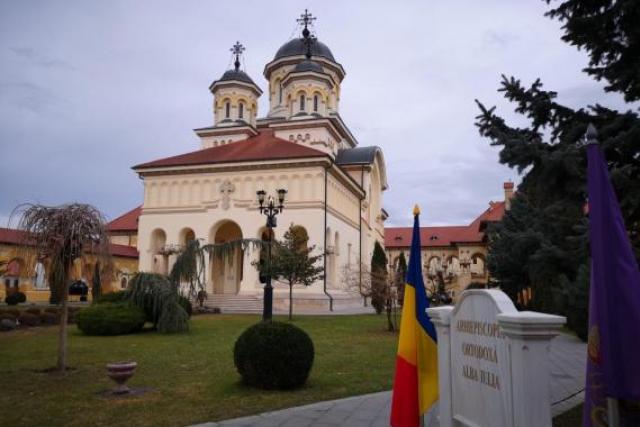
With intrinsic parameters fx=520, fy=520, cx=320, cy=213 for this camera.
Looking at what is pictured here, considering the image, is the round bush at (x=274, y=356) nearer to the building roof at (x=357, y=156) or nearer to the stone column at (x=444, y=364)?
the stone column at (x=444, y=364)

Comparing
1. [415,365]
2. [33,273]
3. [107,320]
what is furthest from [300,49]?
[415,365]

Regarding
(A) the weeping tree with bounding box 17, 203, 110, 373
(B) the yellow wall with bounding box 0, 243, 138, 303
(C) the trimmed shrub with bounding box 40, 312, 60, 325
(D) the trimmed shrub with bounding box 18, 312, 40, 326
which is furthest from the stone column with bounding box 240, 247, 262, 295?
(A) the weeping tree with bounding box 17, 203, 110, 373

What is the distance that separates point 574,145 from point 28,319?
21.3 meters

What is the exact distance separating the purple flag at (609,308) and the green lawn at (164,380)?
15.7 ft

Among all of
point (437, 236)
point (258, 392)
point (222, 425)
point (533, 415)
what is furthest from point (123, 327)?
point (437, 236)

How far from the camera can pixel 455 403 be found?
4.68 meters

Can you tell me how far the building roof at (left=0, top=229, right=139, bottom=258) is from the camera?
10119 mm

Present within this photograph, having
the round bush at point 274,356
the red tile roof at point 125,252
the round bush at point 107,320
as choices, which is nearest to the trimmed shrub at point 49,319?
the round bush at point 107,320

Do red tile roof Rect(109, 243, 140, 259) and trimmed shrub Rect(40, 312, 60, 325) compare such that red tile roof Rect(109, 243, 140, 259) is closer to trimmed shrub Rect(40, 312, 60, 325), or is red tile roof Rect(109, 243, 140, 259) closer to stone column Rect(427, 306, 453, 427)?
trimmed shrub Rect(40, 312, 60, 325)

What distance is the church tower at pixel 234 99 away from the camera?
1918 inches

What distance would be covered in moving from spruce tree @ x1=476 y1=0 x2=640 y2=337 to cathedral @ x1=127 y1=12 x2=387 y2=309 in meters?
21.7

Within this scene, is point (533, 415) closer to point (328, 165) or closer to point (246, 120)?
point (328, 165)

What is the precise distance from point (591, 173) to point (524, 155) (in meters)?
2.22

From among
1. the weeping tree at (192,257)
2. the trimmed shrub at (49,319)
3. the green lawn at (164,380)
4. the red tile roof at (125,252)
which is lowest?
the green lawn at (164,380)
